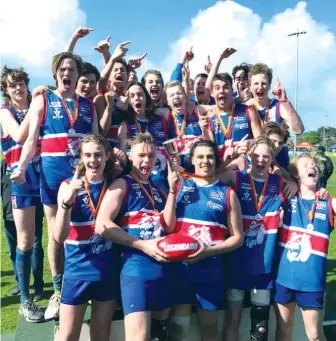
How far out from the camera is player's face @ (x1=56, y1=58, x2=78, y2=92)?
3846 millimetres

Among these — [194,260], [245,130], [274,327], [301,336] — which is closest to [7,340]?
[194,260]

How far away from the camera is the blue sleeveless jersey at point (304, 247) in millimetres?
3678

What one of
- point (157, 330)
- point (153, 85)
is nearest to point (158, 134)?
point (153, 85)

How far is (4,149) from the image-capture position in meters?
4.71

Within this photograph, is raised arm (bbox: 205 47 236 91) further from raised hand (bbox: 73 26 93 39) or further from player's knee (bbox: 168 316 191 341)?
player's knee (bbox: 168 316 191 341)

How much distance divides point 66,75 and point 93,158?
3.33ft

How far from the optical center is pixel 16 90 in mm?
4566

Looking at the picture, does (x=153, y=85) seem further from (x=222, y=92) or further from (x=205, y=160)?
(x=205, y=160)

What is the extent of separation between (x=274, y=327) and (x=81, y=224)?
2.31 meters

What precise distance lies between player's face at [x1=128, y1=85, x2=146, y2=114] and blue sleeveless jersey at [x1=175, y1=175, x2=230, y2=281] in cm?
125

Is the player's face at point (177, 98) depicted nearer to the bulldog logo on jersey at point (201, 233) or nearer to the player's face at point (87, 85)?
the player's face at point (87, 85)

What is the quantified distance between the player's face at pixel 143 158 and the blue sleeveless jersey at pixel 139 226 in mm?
104

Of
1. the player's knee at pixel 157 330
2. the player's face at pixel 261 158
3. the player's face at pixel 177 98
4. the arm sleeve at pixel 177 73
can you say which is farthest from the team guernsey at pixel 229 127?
the player's knee at pixel 157 330

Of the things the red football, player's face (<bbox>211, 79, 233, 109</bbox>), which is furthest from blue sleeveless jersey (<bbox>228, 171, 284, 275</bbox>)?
player's face (<bbox>211, 79, 233, 109</bbox>)
